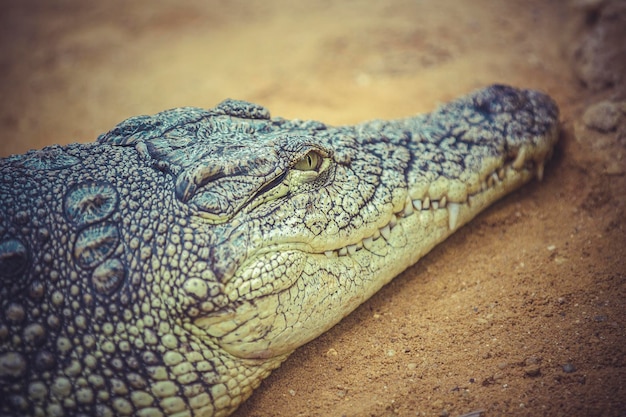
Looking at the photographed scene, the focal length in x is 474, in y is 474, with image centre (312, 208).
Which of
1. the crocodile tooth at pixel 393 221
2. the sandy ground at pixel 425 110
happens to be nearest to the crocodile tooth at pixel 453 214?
the sandy ground at pixel 425 110

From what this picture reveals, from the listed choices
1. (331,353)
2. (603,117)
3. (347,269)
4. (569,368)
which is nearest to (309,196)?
(347,269)

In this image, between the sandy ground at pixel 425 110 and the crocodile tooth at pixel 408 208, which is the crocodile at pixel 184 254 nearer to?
the crocodile tooth at pixel 408 208

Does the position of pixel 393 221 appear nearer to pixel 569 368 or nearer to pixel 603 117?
pixel 569 368

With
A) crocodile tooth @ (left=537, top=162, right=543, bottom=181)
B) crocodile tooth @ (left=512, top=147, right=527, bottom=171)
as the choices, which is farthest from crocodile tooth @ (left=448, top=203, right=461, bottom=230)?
crocodile tooth @ (left=537, top=162, right=543, bottom=181)

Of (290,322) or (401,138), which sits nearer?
(290,322)

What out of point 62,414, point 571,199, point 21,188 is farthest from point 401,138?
point 62,414

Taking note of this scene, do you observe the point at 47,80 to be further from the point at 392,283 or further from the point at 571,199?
the point at 571,199
